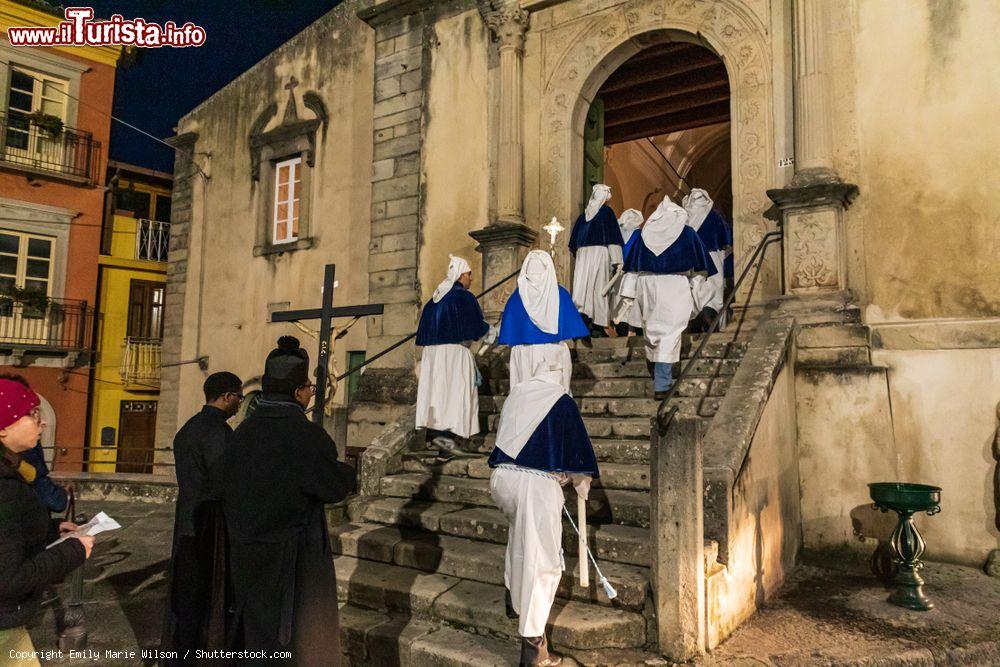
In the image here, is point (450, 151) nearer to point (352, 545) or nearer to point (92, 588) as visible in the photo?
point (352, 545)

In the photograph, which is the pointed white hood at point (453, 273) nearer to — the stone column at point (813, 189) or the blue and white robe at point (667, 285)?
the blue and white robe at point (667, 285)

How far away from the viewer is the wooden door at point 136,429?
1819 centimetres

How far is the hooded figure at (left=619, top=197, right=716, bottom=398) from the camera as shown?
6148 mm

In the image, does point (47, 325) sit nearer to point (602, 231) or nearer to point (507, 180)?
point (507, 180)

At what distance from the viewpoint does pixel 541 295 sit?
558cm

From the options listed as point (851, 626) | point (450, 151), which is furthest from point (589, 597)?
point (450, 151)

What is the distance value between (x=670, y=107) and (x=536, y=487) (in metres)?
8.98

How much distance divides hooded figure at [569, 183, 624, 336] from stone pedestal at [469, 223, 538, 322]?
1.04 metres

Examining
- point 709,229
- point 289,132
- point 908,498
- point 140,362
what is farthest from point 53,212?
point 908,498

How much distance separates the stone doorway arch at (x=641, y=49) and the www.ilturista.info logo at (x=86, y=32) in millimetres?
10806

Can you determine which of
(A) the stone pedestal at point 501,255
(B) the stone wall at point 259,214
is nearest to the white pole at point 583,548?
(A) the stone pedestal at point 501,255

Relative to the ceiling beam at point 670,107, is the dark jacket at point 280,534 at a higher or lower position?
lower

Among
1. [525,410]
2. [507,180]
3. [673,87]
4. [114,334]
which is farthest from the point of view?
[114,334]

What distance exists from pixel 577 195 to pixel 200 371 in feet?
31.3
